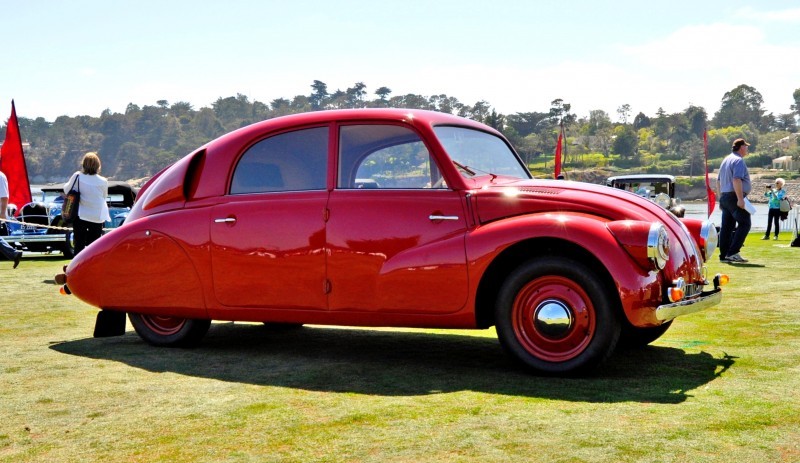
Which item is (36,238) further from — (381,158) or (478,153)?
(478,153)

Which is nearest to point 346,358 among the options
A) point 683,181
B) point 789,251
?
point 789,251

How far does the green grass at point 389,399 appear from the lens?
3854 millimetres

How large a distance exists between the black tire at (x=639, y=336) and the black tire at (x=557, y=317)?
1129 mm

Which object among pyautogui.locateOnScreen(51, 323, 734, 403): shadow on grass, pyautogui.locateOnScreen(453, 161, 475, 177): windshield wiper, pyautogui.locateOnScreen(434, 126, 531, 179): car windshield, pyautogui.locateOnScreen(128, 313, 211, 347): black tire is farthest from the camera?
pyautogui.locateOnScreen(128, 313, 211, 347): black tire

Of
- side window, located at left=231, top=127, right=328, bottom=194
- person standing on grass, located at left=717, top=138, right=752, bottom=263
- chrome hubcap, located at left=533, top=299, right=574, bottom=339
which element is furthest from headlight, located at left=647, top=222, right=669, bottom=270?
person standing on grass, located at left=717, top=138, right=752, bottom=263

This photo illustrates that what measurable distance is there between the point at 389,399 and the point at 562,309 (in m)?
1.20

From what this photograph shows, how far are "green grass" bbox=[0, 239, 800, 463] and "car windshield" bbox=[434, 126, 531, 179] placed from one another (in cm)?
131

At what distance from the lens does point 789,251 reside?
55.7 feet

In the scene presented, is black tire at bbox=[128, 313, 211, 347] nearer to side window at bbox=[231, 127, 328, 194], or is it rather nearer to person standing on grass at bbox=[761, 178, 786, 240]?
side window at bbox=[231, 127, 328, 194]

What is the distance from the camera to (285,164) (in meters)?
6.42

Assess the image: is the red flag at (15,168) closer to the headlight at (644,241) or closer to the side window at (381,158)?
the side window at (381,158)

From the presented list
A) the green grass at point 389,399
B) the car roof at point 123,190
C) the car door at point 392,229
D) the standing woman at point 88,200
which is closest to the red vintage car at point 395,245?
the car door at point 392,229

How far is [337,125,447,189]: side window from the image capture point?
602cm

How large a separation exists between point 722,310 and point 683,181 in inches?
7130
